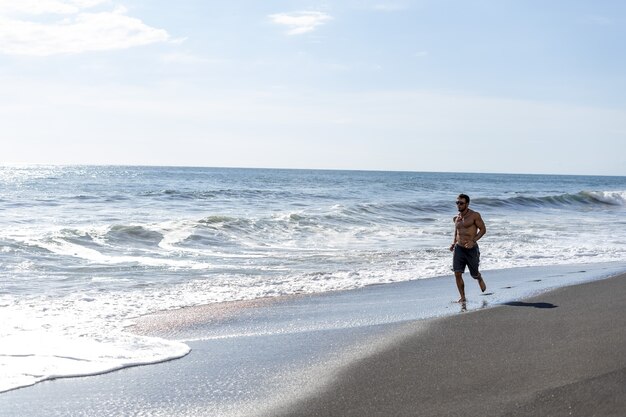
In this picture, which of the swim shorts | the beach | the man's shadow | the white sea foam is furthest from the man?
the white sea foam

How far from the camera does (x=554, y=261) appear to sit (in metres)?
14.5

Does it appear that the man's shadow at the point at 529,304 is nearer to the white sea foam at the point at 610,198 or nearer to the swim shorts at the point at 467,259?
the swim shorts at the point at 467,259

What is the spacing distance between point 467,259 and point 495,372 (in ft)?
15.7

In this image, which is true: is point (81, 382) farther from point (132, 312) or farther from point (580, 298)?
point (580, 298)

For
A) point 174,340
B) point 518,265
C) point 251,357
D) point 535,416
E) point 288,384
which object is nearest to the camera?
point 535,416

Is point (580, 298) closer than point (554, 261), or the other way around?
point (580, 298)

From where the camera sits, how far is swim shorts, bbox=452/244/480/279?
396 inches

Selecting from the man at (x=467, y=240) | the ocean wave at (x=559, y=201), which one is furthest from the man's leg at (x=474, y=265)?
the ocean wave at (x=559, y=201)

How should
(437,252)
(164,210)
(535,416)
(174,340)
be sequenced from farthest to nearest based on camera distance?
(164,210) < (437,252) < (174,340) < (535,416)

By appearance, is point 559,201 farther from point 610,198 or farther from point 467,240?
point 467,240

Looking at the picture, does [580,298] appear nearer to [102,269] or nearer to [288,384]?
[288,384]

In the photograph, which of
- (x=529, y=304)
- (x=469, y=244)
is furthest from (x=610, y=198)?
(x=529, y=304)

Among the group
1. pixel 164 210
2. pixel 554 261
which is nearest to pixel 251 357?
pixel 554 261

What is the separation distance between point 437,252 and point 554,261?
2.72 m
